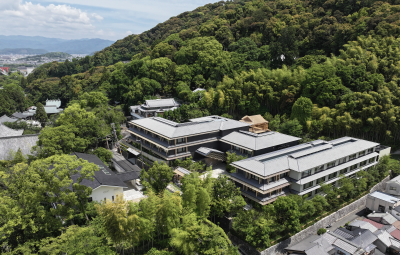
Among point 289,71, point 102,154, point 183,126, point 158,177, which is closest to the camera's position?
point 158,177

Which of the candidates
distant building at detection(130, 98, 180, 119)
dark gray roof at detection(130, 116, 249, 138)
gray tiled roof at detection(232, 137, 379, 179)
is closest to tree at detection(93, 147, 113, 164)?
dark gray roof at detection(130, 116, 249, 138)

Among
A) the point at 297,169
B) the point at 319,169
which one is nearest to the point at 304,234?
the point at 297,169

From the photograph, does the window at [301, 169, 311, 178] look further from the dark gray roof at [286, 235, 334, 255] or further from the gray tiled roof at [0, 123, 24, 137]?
the gray tiled roof at [0, 123, 24, 137]

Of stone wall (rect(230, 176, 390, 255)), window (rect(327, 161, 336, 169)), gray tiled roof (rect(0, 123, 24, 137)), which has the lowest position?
stone wall (rect(230, 176, 390, 255))

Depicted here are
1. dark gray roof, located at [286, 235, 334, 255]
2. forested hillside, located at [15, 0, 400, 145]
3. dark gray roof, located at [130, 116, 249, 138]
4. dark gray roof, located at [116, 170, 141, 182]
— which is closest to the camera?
dark gray roof, located at [286, 235, 334, 255]

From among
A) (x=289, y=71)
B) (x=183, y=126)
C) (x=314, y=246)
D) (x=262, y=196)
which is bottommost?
(x=314, y=246)

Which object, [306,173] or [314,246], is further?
[306,173]

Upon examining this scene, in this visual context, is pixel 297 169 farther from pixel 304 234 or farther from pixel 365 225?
pixel 365 225
